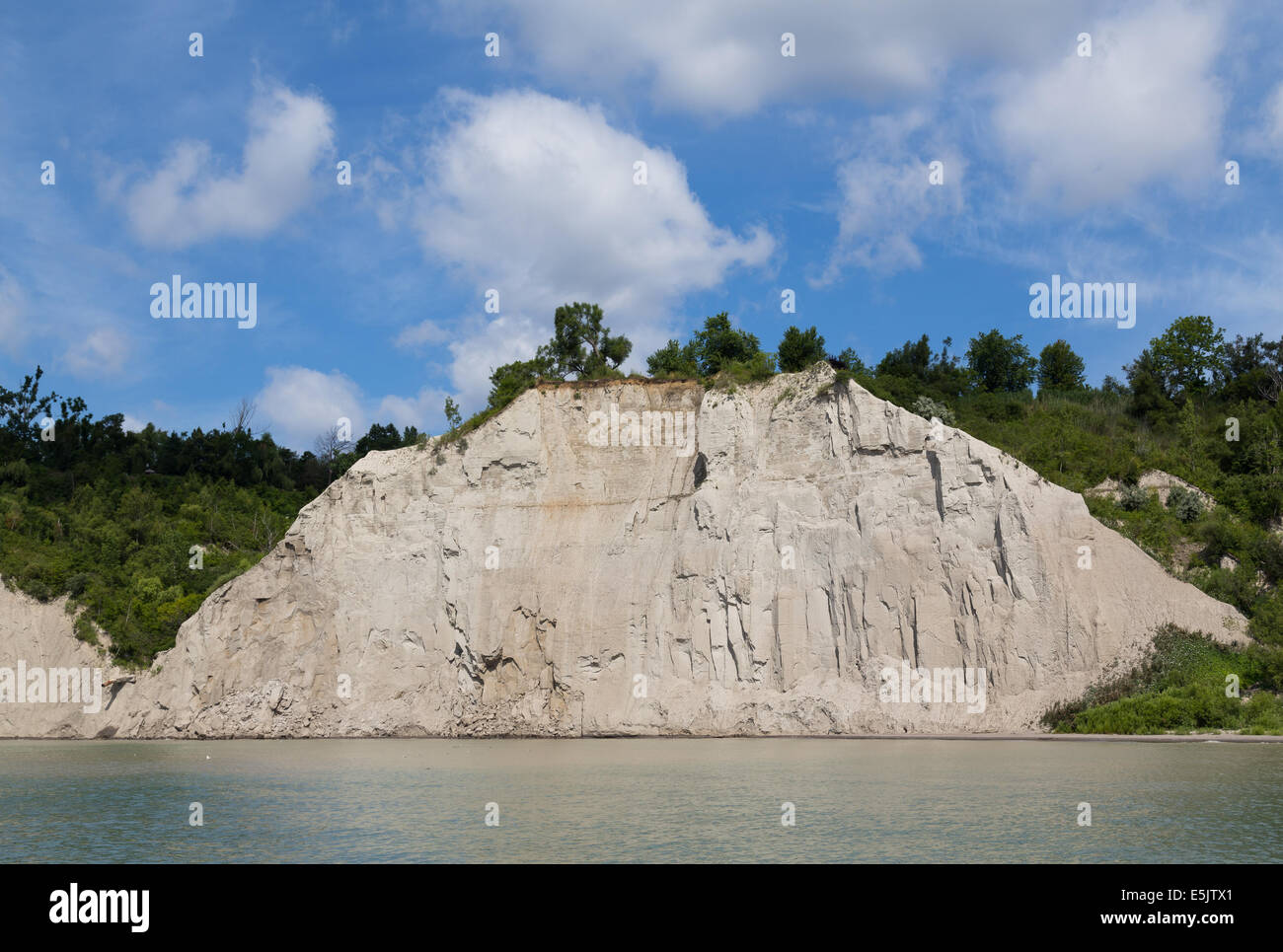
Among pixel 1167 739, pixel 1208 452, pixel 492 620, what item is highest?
pixel 1208 452

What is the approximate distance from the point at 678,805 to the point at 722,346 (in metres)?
34.3

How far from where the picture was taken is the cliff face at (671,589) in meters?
34.2

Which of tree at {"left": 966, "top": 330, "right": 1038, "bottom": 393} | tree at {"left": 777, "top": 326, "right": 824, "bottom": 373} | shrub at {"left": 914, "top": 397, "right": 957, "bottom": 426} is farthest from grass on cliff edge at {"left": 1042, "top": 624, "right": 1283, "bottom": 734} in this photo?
tree at {"left": 966, "top": 330, "right": 1038, "bottom": 393}

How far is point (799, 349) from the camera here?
47625 millimetres

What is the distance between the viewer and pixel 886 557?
117 feet

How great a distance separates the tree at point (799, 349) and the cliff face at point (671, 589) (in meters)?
6.54

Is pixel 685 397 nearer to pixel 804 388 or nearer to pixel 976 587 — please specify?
pixel 804 388

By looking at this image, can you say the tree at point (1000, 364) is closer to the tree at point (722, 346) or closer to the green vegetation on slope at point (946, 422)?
the green vegetation on slope at point (946, 422)

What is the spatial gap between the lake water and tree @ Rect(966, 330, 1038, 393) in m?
36.7

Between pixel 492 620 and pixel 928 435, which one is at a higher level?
pixel 928 435

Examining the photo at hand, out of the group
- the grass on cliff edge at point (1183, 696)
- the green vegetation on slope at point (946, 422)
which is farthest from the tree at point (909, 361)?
the grass on cliff edge at point (1183, 696)

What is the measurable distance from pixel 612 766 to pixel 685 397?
2003 cm

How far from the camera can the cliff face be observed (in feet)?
112
